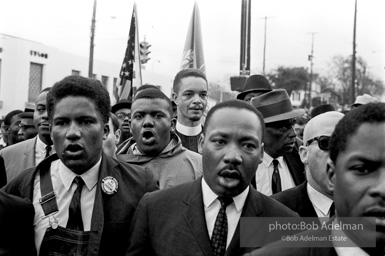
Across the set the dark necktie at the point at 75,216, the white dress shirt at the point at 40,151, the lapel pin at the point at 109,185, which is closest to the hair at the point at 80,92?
the lapel pin at the point at 109,185

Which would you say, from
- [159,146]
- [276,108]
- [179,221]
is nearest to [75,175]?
[179,221]

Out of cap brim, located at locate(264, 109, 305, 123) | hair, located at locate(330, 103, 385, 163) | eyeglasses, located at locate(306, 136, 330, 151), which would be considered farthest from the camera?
cap brim, located at locate(264, 109, 305, 123)

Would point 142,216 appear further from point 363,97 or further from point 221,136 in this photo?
point 363,97

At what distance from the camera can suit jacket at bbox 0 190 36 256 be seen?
9.21ft

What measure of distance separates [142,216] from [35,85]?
29054 millimetres

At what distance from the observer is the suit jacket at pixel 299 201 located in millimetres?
3320

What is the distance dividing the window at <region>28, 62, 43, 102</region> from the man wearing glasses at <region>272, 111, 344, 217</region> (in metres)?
27.4

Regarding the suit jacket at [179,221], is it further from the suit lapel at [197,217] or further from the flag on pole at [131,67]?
the flag on pole at [131,67]

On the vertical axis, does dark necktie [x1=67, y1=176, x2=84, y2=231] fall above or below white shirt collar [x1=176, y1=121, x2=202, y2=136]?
below

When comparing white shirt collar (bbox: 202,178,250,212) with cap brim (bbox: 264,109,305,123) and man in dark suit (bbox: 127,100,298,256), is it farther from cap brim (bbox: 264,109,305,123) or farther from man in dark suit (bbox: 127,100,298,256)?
cap brim (bbox: 264,109,305,123)

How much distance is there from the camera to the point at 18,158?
4801 mm

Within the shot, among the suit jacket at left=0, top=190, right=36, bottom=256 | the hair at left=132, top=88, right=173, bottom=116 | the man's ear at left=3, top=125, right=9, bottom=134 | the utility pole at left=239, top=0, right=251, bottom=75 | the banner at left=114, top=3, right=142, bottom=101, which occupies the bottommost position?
the suit jacket at left=0, top=190, right=36, bottom=256

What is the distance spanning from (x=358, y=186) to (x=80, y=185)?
70.6 inches

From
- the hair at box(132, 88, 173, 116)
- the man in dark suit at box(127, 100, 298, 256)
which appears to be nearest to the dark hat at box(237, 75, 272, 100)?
the hair at box(132, 88, 173, 116)
